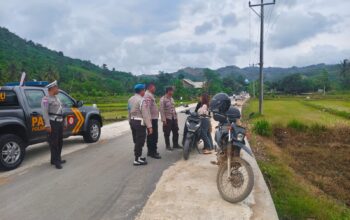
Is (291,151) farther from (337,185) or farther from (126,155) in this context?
(126,155)

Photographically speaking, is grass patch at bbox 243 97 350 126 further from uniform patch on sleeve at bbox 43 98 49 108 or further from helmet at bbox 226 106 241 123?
uniform patch on sleeve at bbox 43 98 49 108

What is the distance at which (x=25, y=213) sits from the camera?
492 centimetres

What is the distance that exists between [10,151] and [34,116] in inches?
45.1

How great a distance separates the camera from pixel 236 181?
17.5ft

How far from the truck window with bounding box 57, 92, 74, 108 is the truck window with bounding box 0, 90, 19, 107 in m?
1.83

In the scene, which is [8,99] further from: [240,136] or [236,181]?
[236,181]

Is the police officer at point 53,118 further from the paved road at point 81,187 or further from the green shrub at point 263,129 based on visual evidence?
the green shrub at point 263,129

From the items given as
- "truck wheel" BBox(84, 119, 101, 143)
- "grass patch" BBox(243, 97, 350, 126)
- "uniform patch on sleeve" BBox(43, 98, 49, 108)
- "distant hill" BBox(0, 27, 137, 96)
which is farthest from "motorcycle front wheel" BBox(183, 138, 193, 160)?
"distant hill" BBox(0, 27, 137, 96)

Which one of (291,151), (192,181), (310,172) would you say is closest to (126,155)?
(192,181)

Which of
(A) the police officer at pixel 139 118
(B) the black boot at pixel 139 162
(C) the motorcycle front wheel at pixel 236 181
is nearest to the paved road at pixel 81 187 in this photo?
(B) the black boot at pixel 139 162

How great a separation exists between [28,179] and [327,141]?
13148mm

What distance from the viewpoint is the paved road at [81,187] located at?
16.3 ft

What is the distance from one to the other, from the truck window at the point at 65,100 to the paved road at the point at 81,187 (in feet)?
5.22

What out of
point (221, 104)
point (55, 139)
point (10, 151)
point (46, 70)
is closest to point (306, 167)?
point (221, 104)
